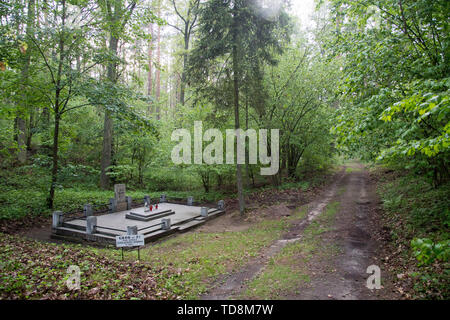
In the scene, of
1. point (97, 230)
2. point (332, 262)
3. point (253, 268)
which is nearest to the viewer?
point (332, 262)

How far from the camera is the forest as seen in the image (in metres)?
5.55

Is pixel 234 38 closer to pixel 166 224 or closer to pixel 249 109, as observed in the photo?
pixel 249 109

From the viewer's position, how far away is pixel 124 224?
1127 centimetres

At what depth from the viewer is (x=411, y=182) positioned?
1267 cm

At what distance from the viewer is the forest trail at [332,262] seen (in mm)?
5109

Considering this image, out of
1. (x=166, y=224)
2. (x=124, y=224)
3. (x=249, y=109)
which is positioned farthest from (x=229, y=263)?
(x=249, y=109)

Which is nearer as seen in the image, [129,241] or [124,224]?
[129,241]

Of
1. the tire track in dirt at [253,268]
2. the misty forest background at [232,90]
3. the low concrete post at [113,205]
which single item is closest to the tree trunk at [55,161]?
the misty forest background at [232,90]

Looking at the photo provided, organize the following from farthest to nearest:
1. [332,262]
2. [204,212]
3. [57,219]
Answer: [204,212] → [57,219] → [332,262]

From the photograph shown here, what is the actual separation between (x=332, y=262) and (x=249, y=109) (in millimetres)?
12930

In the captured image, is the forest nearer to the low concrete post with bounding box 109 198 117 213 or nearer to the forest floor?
the forest floor

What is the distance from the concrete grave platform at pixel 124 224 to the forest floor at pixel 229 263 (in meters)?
0.73

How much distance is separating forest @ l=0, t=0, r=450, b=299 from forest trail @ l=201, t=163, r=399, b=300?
0.41 metres

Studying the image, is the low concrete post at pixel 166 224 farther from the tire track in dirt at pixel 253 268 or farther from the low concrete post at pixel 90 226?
the tire track in dirt at pixel 253 268
